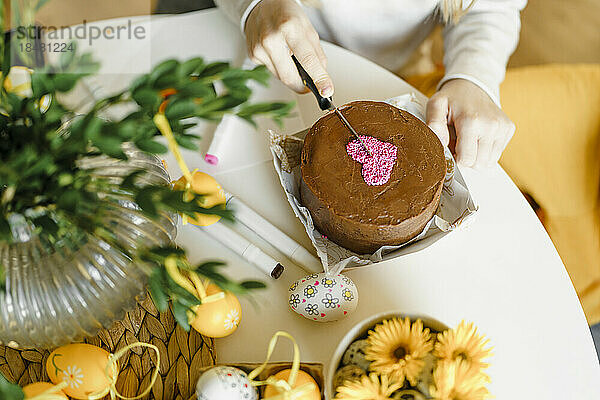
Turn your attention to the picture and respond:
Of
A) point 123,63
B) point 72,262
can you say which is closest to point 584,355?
point 72,262

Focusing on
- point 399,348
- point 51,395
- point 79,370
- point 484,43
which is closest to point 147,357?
point 79,370

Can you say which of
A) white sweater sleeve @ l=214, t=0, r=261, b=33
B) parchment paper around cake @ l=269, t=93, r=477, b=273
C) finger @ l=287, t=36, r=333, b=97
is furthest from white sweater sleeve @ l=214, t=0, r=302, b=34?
parchment paper around cake @ l=269, t=93, r=477, b=273

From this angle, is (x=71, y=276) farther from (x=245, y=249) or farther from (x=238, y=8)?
(x=238, y=8)

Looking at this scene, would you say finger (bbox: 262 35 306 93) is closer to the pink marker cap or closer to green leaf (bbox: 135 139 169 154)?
the pink marker cap

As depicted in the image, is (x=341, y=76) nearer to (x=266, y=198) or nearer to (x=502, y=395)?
(x=266, y=198)

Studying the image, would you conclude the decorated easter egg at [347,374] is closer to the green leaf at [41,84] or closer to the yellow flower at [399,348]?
the yellow flower at [399,348]

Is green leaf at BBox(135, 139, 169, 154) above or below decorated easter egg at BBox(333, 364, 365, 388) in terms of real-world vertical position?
above
